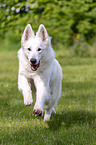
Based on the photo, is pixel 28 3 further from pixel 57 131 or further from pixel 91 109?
pixel 57 131

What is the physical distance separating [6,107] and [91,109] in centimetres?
165

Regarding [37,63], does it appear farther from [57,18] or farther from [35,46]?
[57,18]

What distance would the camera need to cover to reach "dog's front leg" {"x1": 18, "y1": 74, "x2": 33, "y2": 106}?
3.92 metres

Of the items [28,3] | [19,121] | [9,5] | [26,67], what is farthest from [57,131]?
[9,5]

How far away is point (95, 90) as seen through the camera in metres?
7.28

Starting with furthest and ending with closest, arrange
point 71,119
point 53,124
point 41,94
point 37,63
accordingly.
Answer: point 71,119
point 53,124
point 41,94
point 37,63

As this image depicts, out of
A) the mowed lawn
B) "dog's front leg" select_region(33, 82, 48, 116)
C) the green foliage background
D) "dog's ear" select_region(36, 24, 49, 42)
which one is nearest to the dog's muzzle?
"dog's front leg" select_region(33, 82, 48, 116)

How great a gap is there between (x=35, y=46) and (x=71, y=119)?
1.43 metres

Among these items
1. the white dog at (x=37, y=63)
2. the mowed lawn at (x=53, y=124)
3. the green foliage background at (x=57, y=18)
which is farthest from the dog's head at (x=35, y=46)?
Result: the green foliage background at (x=57, y=18)

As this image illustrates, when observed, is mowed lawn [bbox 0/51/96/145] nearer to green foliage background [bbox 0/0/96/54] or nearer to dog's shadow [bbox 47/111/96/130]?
dog's shadow [bbox 47/111/96/130]

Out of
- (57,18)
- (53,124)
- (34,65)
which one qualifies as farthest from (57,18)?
(34,65)

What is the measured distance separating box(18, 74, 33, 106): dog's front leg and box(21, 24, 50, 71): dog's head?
329mm

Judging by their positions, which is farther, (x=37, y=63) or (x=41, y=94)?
(x=41, y=94)

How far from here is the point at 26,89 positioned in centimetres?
410
